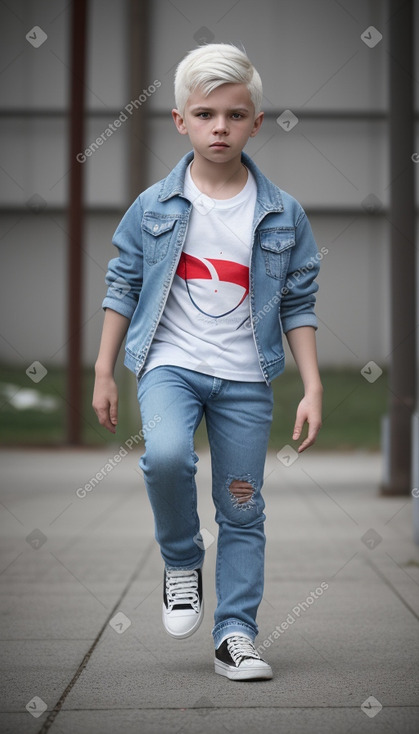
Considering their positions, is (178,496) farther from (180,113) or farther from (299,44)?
(299,44)

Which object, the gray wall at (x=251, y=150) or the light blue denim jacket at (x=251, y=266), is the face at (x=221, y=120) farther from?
the gray wall at (x=251, y=150)

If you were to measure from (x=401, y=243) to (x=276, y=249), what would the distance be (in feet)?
15.1

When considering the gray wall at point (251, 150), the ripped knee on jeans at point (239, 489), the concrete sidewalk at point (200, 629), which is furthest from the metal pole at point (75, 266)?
the ripped knee on jeans at point (239, 489)

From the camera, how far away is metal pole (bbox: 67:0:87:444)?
37.3 ft

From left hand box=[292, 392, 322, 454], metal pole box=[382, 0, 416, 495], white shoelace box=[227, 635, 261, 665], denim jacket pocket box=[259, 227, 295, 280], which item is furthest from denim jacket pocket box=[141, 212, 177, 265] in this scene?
metal pole box=[382, 0, 416, 495]

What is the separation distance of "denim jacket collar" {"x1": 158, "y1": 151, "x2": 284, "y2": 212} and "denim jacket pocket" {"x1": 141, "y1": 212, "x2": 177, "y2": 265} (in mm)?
67

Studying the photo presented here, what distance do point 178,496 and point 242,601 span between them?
1.24 ft

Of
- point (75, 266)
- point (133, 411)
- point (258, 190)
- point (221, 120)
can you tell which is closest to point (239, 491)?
point (258, 190)

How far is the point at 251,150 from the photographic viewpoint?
13.5m

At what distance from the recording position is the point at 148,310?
3.00m

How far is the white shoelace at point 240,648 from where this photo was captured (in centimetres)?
291

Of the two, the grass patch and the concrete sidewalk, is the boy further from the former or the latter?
the grass patch

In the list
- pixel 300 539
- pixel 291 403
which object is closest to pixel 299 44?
pixel 291 403

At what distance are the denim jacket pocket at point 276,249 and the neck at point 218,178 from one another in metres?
0.16
